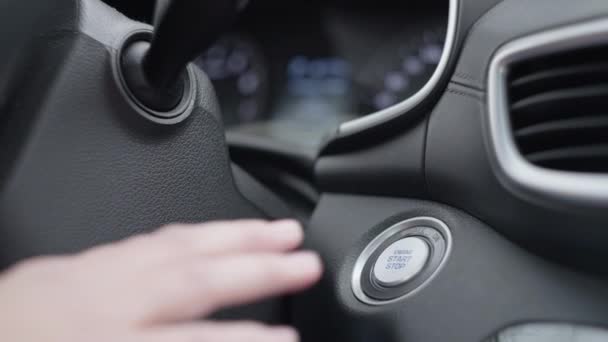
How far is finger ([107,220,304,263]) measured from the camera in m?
0.34

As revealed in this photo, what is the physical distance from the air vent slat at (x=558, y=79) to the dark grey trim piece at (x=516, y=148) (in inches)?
0.6

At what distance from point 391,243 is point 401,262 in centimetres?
3

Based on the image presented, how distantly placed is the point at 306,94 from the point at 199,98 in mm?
1760

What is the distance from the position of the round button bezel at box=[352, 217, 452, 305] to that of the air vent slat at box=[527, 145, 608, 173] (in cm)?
10

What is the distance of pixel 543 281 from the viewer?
538 millimetres

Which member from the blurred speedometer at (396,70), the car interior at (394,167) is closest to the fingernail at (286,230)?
the car interior at (394,167)

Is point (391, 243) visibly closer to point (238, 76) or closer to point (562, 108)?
point (562, 108)

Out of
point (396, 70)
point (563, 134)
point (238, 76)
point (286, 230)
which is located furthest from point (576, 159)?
point (238, 76)

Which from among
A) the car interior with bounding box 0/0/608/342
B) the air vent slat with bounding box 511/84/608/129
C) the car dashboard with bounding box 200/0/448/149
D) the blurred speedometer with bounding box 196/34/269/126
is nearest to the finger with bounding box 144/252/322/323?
the car interior with bounding box 0/0/608/342

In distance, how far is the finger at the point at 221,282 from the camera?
31cm

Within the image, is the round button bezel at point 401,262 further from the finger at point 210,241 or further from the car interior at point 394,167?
the finger at point 210,241

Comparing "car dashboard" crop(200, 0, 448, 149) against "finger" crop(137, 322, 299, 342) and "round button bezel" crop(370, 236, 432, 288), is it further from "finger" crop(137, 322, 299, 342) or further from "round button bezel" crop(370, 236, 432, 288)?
"finger" crop(137, 322, 299, 342)

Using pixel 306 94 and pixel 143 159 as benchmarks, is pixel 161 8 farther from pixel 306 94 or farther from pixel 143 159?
pixel 306 94

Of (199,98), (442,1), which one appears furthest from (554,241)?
(442,1)
